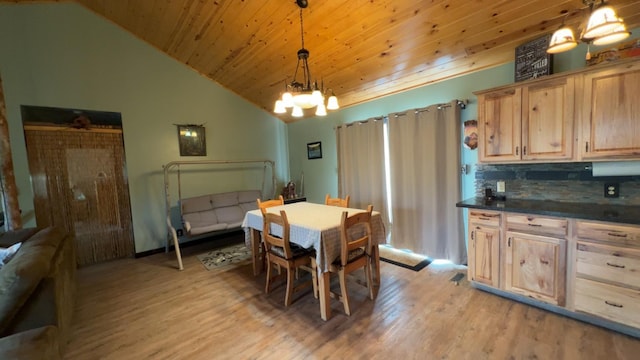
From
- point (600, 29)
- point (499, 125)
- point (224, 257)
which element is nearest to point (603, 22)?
point (600, 29)

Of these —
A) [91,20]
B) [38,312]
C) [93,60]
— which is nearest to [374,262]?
[38,312]

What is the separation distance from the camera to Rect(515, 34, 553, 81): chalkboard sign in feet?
7.61

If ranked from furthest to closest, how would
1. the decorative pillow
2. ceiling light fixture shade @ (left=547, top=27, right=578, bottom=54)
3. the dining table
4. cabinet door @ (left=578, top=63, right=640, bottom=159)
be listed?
the dining table
the decorative pillow
cabinet door @ (left=578, top=63, right=640, bottom=159)
ceiling light fixture shade @ (left=547, top=27, right=578, bottom=54)

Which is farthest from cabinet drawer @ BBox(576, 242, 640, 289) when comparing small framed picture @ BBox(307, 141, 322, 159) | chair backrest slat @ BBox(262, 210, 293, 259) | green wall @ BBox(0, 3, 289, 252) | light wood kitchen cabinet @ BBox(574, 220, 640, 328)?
green wall @ BBox(0, 3, 289, 252)

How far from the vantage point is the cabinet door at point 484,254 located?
2453 mm

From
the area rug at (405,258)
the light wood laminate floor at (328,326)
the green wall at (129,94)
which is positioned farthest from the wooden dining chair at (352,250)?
the green wall at (129,94)

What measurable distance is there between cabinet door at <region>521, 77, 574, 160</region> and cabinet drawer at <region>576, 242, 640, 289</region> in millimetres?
771

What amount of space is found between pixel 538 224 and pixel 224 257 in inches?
147

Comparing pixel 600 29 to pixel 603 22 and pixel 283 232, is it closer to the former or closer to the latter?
pixel 603 22

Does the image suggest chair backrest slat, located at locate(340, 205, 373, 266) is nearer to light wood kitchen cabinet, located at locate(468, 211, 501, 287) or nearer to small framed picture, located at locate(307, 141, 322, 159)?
light wood kitchen cabinet, located at locate(468, 211, 501, 287)

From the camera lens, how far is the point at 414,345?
1.90 metres

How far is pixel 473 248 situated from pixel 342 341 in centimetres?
159

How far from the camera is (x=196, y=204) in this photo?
13.9 feet

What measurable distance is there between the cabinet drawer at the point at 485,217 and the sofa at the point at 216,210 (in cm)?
325
